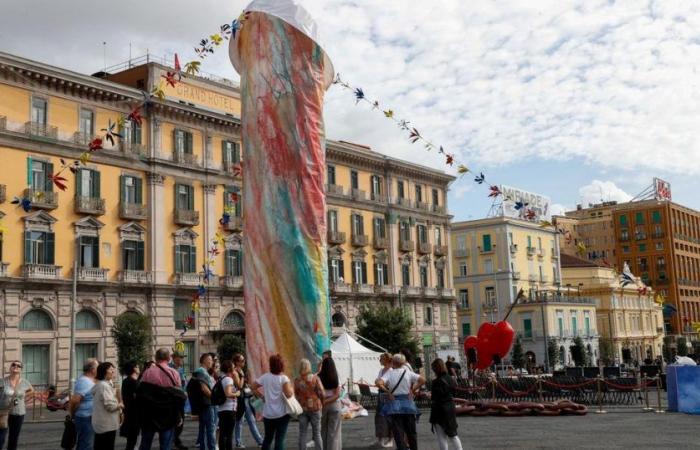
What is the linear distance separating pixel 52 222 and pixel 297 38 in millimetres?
21662

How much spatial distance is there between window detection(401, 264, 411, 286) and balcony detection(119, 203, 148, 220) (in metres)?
21.5

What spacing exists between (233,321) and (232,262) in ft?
10.8

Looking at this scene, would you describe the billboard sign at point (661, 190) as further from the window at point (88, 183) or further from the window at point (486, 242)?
the window at point (88, 183)

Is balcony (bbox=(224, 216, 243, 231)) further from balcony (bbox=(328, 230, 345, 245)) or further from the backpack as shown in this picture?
the backpack

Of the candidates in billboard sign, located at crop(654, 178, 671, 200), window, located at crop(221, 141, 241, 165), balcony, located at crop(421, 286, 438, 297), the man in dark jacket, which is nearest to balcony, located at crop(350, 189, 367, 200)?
balcony, located at crop(421, 286, 438, 297)

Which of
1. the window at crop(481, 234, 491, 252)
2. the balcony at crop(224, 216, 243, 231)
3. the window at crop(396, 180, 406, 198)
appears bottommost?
the balcony at crop(224, 216, 243, 231)

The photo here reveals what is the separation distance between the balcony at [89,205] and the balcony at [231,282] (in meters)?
8.26

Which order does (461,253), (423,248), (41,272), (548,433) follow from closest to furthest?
(548,433) < (41,272) < (423,248) < (461,253)

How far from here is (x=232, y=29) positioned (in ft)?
70.3

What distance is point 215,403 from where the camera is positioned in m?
13.9

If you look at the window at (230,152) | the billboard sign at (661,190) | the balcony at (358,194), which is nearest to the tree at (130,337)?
the window at (230,152)

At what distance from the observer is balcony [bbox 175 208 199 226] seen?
142ft

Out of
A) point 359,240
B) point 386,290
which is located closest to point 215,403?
point 359,240

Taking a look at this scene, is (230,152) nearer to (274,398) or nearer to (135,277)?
(135,277)
